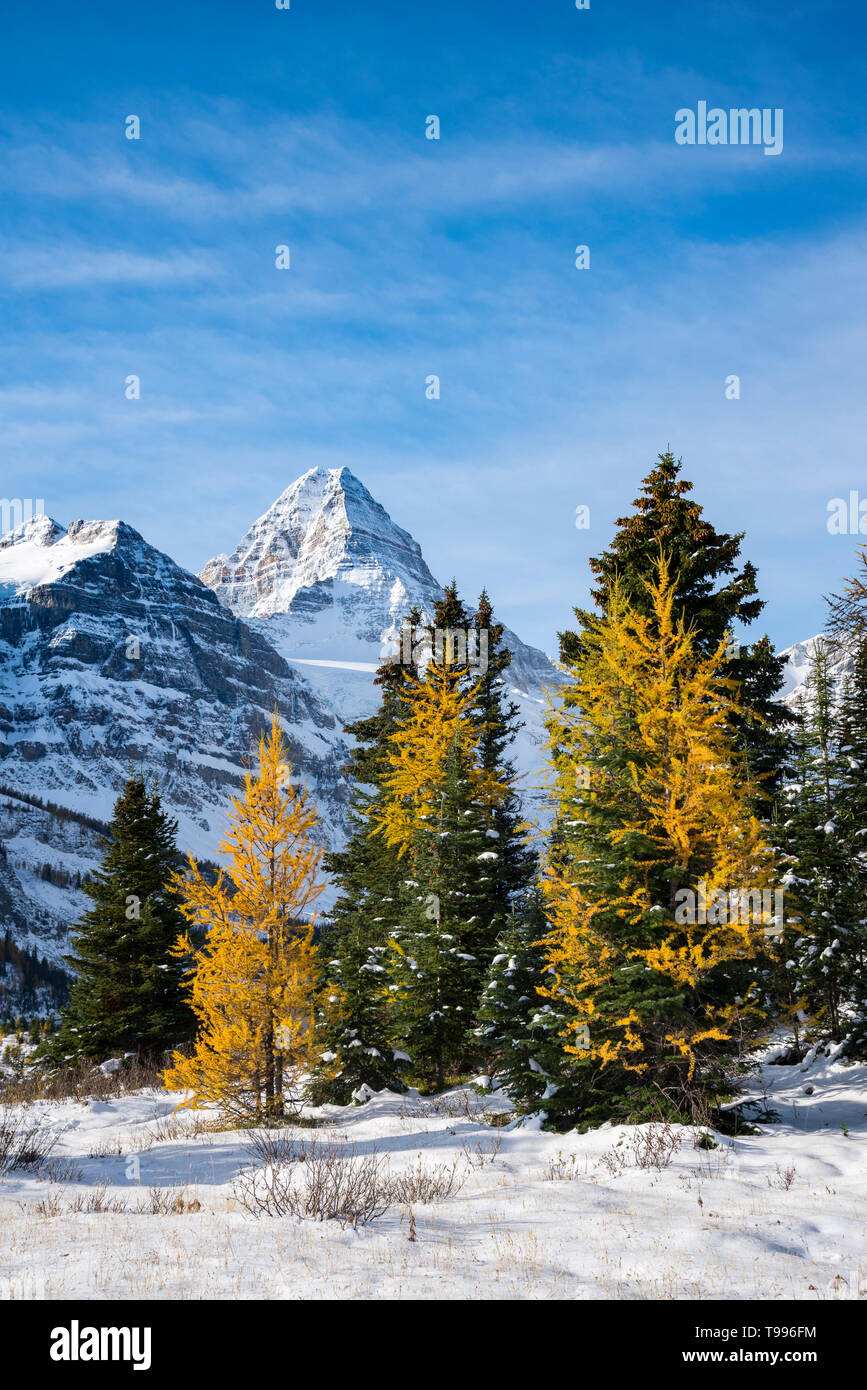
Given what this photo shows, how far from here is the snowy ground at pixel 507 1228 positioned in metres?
6.50

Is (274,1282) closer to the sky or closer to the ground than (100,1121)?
closer to the sky

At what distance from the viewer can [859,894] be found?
58.9 ft

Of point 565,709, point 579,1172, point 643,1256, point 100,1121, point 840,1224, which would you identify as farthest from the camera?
point 100,1121

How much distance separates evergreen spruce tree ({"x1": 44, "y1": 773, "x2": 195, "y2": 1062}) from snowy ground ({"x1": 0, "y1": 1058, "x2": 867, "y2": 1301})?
1455cm

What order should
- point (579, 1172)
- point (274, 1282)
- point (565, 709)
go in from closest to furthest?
point (274, 1282) < point (579, 1172) < point (565, 709)

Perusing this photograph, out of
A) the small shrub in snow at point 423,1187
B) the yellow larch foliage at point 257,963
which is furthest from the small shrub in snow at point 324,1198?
the yellow larch foliage at point 257,963

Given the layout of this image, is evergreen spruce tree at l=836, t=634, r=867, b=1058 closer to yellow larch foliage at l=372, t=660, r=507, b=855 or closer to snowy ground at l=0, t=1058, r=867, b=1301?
snowy ground at l=0, t=1058, r=867, b=1301

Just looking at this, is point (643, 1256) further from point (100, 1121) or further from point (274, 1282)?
point (100, 1121)

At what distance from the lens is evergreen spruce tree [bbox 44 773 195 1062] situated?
28234 mm

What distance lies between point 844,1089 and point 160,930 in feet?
70.1

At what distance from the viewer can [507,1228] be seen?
831 centimetres

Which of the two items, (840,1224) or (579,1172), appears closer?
(840,1224)

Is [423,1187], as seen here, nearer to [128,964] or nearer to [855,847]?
[855,847]

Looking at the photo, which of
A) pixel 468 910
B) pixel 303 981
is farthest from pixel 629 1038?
pixel 468 910
